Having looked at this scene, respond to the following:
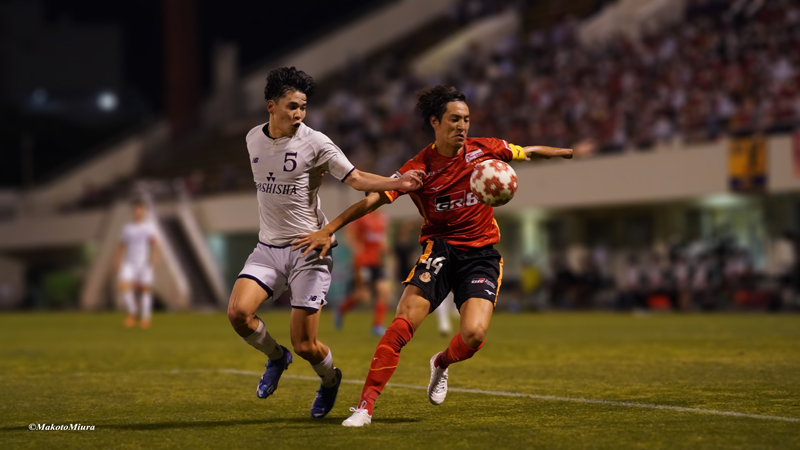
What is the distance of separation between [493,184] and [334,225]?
3.58 ft

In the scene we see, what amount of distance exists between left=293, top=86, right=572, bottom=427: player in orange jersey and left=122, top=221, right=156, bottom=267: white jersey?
1530 centimetres

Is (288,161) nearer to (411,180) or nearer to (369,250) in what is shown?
(411,180)

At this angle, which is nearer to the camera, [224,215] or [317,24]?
[224,215]

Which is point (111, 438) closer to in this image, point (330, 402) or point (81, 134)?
point (330, 402)

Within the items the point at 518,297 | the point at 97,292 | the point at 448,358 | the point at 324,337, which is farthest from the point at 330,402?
the point at 97,292

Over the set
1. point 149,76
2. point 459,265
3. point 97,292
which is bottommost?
point 97,292

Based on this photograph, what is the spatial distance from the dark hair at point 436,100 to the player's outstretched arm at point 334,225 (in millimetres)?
716

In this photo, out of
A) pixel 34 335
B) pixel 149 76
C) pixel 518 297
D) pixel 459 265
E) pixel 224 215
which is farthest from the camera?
pixel 149 76

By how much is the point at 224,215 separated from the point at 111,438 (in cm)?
3262

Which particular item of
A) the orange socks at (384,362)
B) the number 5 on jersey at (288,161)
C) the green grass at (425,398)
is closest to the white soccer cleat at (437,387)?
the green grass at (425,398)

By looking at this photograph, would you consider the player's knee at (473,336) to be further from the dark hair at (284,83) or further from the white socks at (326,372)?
the dark hair at (284,83)

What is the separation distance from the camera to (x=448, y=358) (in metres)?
7.64

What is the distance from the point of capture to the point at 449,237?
7.70m

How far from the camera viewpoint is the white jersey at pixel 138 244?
22188mm
